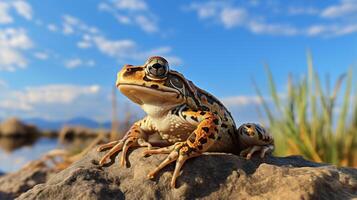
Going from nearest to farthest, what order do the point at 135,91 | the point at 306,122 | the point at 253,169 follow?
the point at 253,169 < the point at 135,91 < the point at 306,122

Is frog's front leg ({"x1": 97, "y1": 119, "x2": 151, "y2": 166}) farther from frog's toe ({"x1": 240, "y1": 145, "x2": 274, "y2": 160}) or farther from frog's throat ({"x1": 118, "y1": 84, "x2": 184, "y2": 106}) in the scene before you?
frog's toe ({"x1": 240, "y1": 145, "x2": 274, "y2": 160})

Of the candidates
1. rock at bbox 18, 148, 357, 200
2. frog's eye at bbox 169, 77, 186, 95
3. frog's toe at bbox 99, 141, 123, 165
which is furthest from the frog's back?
frog's toe at bbox 99, 141, 123, 165

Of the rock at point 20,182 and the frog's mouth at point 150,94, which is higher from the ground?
the frog's mouth at point 150,94

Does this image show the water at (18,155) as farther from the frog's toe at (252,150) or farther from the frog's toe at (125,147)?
the frog's toe at (252,150)

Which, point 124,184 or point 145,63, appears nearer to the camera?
point 124,184

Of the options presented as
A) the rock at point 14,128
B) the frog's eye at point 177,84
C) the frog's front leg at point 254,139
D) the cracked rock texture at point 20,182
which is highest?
the rock at point 14,128

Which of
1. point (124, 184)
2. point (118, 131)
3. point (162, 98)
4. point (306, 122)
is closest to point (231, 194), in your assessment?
point (124, 184)

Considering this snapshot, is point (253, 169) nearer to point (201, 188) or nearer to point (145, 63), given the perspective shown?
point (201, 188)

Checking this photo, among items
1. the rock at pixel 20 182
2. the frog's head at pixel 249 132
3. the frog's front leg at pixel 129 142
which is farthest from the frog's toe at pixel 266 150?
the rock at pixel 20 182
